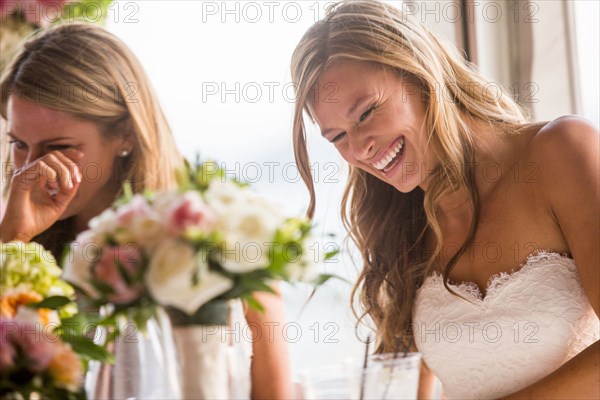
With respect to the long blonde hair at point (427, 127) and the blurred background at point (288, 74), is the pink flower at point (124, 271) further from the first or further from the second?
the blurred background at point (288, 74)

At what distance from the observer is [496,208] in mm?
1348

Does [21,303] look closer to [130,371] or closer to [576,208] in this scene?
[130,371]

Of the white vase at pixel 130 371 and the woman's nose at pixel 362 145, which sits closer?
the white vase at pixel 130 371

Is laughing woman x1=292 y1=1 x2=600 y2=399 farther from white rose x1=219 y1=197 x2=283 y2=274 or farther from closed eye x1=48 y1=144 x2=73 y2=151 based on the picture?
white rose x1=219 y1=197 x2=283 y2=274

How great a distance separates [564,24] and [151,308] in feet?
4.80

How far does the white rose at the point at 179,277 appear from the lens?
67 centimetres

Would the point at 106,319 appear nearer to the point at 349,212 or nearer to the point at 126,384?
the point at 126,384

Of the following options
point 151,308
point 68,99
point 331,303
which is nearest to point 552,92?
point 331,303

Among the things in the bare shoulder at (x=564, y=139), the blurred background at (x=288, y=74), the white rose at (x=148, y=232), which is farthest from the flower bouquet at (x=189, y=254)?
the blurred background at (x=288, y=74)

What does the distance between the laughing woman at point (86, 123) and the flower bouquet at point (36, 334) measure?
42cm

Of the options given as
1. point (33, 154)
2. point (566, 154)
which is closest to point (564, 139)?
point (566, 154)

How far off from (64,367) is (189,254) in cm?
19

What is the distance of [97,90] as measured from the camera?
4.38ft

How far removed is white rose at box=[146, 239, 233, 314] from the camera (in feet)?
2.18
